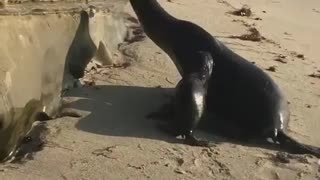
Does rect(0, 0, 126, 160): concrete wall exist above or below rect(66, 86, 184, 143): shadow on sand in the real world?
above

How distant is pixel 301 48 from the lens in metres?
9.30

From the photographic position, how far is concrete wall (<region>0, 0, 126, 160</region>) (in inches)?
223

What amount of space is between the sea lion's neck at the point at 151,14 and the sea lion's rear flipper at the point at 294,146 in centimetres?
190

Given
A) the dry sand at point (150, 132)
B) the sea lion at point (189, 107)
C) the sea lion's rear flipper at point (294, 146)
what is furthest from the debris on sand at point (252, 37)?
the sea lion's rear flipper at point (294, 146)

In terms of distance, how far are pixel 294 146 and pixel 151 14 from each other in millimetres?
2265

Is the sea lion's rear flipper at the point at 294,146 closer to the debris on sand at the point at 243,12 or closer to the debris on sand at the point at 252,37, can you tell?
the debris on sand at the point at 252,37

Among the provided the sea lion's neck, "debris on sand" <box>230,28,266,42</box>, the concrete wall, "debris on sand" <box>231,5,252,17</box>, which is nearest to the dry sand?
"debris on sand" <box>230,28,266,42</box>

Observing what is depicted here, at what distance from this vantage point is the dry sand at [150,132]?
17.4 feet

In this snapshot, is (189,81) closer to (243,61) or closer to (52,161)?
(243,61)

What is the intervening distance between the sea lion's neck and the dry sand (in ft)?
1.70

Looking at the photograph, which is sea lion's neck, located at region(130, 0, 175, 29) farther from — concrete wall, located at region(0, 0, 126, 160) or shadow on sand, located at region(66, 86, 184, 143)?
shadow on sand, located at region(66, 86, 184, 143)

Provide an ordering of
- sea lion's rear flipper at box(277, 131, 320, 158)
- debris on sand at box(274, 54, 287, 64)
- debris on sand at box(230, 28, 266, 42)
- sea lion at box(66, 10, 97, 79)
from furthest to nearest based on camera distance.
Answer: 1. debris on sand at box(230, 28, 266, 42)
2. debris on sand at box(274, 54, 287, 64)
3. sea lion at box(66, 10, 97, 79)
4. sea lion's rear flipper at box(277, 131, 320, 158)

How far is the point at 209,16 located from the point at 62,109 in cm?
427

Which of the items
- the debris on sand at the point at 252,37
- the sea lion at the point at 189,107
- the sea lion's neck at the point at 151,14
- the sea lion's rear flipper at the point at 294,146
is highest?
the sea lion's neck at the point at 151,14
